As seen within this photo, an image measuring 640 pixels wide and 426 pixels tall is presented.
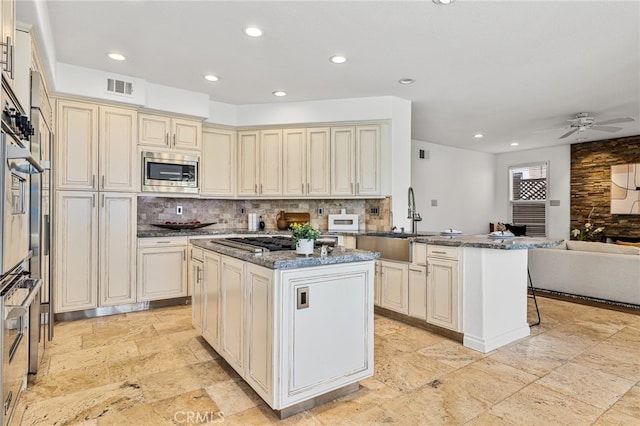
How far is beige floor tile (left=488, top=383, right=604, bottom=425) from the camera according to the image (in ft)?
6.50

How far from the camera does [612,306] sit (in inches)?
167

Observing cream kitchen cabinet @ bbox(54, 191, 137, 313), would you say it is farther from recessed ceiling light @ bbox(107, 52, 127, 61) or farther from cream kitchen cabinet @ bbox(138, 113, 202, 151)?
recessed ceiling light @ bbox(107, 52, 127, 61)

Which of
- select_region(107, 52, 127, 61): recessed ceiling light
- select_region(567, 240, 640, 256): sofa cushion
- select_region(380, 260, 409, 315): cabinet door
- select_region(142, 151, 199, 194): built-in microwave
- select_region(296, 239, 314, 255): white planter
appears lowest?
select_region(380, 260, 409, 315): cabinet door

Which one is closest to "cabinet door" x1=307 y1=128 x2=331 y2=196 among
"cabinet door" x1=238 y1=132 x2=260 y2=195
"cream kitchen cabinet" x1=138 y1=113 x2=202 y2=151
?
"cabinet door" x1=238 y1=132 x2=260 y2=195

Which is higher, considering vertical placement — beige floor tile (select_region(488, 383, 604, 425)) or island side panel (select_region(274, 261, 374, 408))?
island side panel (select_region(274, 261, 374, 408))

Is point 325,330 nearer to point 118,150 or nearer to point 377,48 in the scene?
point 377,48

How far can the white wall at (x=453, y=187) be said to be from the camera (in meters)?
7.62

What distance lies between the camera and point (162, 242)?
425 centimetres

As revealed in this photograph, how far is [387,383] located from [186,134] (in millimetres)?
3709

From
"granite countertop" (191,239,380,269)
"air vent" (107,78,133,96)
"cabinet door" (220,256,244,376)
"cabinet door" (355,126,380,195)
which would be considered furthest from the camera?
"cabinet door" (355,126,380,195)

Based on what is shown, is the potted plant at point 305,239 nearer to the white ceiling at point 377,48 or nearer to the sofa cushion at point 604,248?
the white ceiling at point 377,48

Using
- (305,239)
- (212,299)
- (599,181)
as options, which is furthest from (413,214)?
(599,181)

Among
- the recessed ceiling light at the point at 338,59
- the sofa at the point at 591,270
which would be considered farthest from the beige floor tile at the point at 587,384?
the recessed ceiling light at the point at 338,59

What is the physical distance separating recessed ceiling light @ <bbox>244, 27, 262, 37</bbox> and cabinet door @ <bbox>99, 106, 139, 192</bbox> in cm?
191
